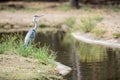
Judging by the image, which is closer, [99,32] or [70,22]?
[99,32]

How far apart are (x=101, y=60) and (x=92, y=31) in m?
7.80

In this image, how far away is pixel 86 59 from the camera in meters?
18.0

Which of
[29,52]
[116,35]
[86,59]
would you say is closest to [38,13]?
[116,35]

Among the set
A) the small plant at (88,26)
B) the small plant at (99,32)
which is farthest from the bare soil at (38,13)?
the small plant at (99,32)

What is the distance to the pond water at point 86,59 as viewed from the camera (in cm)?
1479

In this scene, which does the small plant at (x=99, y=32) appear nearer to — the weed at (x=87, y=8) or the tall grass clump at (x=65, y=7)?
the weed at (x=87, y=8)

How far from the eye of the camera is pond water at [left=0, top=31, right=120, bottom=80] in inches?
582

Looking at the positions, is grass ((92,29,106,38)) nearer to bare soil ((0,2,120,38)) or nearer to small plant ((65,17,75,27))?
bare soil ((0,2,120,38))

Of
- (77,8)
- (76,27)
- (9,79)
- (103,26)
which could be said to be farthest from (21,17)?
(9,79)

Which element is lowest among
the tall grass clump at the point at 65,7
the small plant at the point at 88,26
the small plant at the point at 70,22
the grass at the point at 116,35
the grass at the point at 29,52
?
the tall grass clump at the point at 65,7

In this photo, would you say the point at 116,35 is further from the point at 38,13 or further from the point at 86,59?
the point at 38,13

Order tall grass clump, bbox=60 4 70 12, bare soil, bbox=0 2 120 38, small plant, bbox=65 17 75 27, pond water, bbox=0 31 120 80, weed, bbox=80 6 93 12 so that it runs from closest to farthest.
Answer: pond water, bbox=0 31 120 80, small plant, bbox=65 17 75 27, bare soil, bbox=0 2 120 38, weed, bbox=80 6 93 12, tall grass clump, bbox=60 4 70 12

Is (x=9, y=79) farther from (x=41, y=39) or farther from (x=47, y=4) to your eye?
(x=47, y=4)

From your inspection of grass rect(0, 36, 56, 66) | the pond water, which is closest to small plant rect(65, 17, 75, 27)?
the pond water
